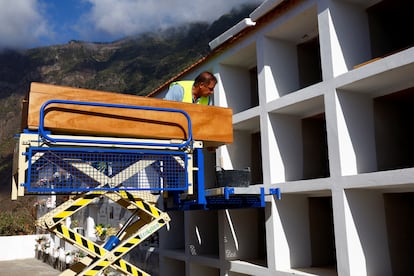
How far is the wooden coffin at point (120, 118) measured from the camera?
634 cm

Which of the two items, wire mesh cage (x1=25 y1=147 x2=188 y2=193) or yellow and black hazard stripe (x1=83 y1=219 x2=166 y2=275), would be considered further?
yellow and black hazard stripe (x1=83 y1=219 x2=166 y2=275)

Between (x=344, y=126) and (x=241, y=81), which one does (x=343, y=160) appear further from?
(x=241, y=81)

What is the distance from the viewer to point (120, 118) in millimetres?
6848

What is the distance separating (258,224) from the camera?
11.6 metres

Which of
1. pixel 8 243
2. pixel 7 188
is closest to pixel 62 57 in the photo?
pixel 7 188

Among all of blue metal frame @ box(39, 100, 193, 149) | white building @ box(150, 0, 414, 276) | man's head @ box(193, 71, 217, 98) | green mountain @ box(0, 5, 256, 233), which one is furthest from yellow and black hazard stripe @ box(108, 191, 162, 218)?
green mountain @ box(0, 5, 256, 233)

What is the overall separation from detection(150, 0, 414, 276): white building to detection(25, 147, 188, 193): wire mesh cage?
9.68ft

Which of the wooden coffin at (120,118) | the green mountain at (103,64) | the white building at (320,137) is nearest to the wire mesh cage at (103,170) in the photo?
the wooden coffin at (120,118)

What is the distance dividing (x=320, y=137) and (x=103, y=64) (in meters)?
71.6

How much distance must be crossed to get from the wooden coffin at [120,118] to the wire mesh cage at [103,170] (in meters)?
0.33

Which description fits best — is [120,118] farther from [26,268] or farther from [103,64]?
[103,64]

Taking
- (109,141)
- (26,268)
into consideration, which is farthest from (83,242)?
(26,268)

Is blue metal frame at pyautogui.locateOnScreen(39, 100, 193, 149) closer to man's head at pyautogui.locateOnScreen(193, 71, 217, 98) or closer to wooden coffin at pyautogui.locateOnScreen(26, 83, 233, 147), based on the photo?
wooden coffin at pyautogui.locateOnScreen(26, 83, 233, 147)

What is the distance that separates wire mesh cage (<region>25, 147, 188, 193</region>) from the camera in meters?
6.33
